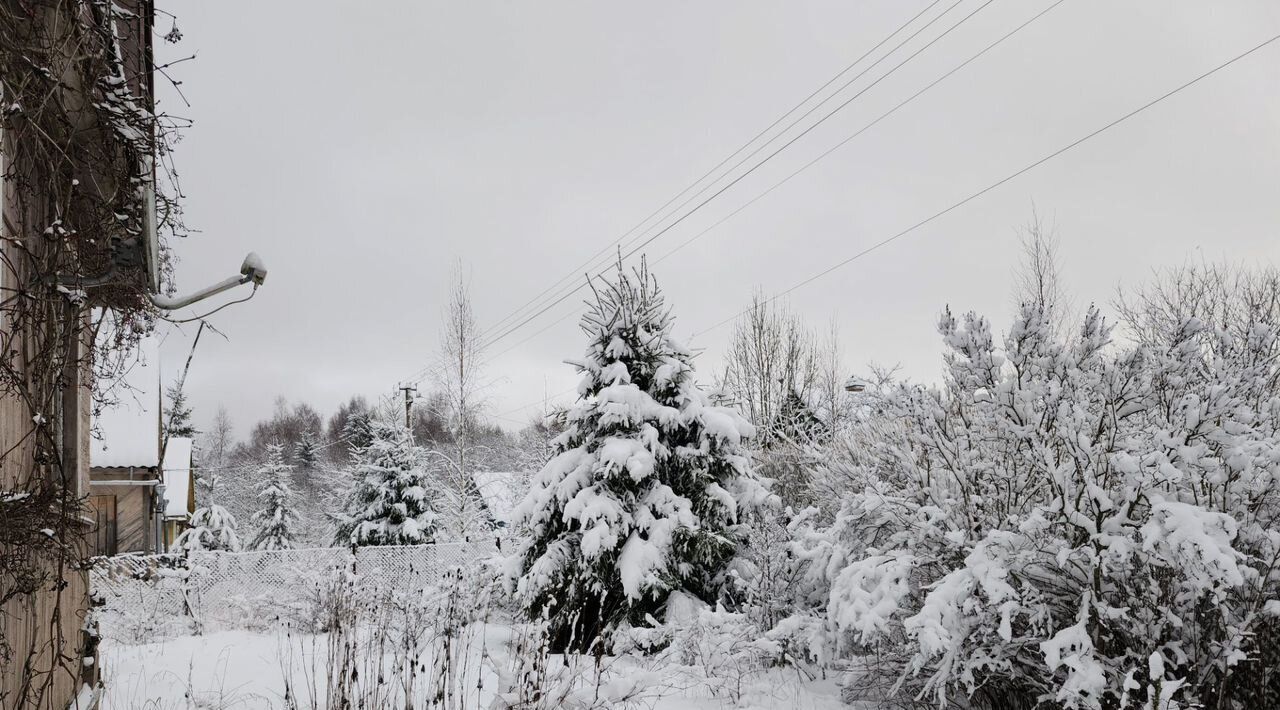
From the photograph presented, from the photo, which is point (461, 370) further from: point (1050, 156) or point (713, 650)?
point (713, 650)

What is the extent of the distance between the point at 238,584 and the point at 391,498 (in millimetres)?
4006

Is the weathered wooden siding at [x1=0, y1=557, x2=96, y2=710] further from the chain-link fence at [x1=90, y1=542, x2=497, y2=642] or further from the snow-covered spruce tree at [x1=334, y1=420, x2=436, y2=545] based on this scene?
the snow-covered spruce tree at [x1=334, y1=420, x2=436, y2=545]

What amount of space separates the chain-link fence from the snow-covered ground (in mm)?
777

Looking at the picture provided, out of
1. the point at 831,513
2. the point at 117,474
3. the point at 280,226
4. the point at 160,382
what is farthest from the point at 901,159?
the point at 117,474

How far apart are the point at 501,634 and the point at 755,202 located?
27.9 ft

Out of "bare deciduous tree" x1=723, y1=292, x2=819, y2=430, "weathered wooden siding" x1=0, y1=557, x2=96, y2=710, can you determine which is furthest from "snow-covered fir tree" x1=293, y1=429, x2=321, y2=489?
"weathered wooden siding" x1=0, y1=557, x2=96, y2=710

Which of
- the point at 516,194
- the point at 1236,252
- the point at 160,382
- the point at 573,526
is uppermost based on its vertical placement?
the point at 516,194

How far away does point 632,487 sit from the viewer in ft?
22.5

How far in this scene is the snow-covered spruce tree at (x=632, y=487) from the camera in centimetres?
642

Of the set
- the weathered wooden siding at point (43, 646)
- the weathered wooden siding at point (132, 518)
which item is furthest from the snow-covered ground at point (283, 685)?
the weathered wooden siding at point (132, 518)

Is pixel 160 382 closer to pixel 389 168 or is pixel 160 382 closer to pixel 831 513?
pixel 389 168

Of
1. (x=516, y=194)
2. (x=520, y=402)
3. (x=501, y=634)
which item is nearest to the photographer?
(x=501, y=634)

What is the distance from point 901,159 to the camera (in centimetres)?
1104

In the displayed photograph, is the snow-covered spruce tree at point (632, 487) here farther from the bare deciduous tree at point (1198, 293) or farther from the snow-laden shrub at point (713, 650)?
the bare deciduous tree at point (1198, 293)
